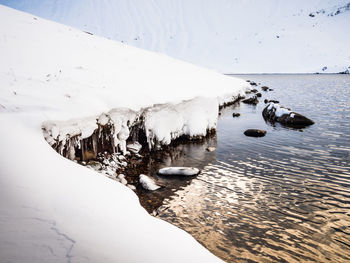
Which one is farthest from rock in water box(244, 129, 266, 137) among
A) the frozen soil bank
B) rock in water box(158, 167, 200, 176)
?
rock in water box(158, 167, 200, 176)

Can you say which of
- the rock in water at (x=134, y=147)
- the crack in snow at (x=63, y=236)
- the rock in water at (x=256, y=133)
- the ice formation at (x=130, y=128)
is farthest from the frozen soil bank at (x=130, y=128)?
the crack in snow at (x=63, y=236)

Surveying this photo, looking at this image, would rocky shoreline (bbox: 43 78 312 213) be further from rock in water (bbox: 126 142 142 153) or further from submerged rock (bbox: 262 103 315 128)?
submerged rock (bbox: 262 103 315 128)

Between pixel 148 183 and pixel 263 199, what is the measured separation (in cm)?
386

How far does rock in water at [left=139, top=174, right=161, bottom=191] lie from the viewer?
7675 mm

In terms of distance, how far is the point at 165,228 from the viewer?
3.49m

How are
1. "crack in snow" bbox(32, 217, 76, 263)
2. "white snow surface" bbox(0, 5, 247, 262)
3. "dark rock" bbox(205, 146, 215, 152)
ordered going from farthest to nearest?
"dark rock" bbox(205, 146, 215, 152), "white snow surface" bbox(0, 5, 247, 262), "crack in snow" bbox(32, 217, 76, 263)

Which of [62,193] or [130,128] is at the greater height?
[130,128]

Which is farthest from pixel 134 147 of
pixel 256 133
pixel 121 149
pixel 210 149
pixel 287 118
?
pixel 287 118

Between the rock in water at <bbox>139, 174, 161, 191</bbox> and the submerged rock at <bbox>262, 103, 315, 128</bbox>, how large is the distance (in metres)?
13.5

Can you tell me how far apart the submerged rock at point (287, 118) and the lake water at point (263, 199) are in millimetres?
4168

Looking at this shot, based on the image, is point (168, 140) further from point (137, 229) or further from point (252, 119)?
point (252, 119)

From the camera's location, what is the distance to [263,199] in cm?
707

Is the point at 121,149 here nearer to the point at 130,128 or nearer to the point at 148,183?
the point at 130,128

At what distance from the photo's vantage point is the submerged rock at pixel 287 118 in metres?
17.1
